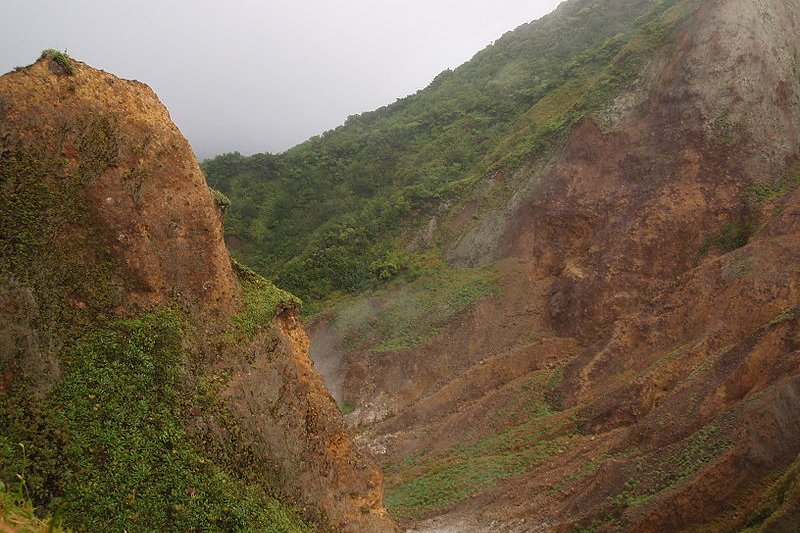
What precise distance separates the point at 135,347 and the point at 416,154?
35.7m

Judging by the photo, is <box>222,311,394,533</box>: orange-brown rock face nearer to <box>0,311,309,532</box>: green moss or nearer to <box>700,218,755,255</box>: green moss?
<box>0,311,309,532</box>: green moss

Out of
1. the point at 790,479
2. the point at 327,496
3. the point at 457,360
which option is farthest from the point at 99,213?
the point at 457,360

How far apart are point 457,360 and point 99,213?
1893 cm

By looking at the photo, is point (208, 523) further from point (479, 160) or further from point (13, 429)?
point (479, 160)

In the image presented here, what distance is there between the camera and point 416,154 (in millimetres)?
44281

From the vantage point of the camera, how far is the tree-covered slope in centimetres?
3478

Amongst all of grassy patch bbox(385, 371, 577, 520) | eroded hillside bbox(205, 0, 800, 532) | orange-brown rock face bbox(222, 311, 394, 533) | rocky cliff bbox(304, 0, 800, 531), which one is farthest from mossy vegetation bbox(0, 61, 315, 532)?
eroded hillside bbox(205, 0, 800, 532)

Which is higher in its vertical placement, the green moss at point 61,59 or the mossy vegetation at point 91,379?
the green moss at point 61,59

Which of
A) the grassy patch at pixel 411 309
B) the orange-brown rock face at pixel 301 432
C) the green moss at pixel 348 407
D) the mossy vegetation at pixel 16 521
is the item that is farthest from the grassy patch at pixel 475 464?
the mossy vegetation at pixel 16 521

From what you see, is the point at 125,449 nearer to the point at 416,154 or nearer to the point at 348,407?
the point at 348,407

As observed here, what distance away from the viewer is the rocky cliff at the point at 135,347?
8.88 m

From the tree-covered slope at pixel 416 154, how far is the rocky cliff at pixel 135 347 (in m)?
21.5

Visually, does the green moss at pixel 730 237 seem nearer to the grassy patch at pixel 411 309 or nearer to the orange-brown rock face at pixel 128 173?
the grassy patch at pixel 411 309

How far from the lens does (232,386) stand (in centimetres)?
1131
